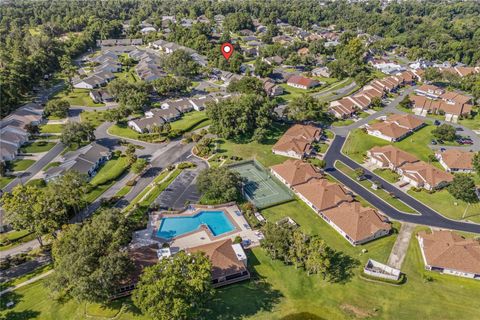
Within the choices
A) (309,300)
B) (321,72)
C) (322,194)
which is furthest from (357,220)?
(321,72)

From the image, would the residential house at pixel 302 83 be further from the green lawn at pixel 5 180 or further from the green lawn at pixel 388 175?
the green lawn at pixel 5 180

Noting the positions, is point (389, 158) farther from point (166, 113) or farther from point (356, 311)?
point (166, 113)

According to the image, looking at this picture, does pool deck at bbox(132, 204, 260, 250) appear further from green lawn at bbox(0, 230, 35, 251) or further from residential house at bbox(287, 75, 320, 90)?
residential house at bbox(287, 75, 320, 90)

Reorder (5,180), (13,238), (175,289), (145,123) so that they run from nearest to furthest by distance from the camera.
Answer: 1. (175,289)
2. (13,238)
3. (5,180)
4. (145,123)

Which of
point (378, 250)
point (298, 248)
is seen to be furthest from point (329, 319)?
point (378, 250)

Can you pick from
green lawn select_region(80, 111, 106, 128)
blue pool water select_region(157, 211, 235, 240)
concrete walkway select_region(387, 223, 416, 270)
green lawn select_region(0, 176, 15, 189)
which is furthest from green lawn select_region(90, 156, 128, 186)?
concrete walkway select_region(387, 223, 416, 270)

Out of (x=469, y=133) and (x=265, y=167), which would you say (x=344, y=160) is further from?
(x=469, y=133)
